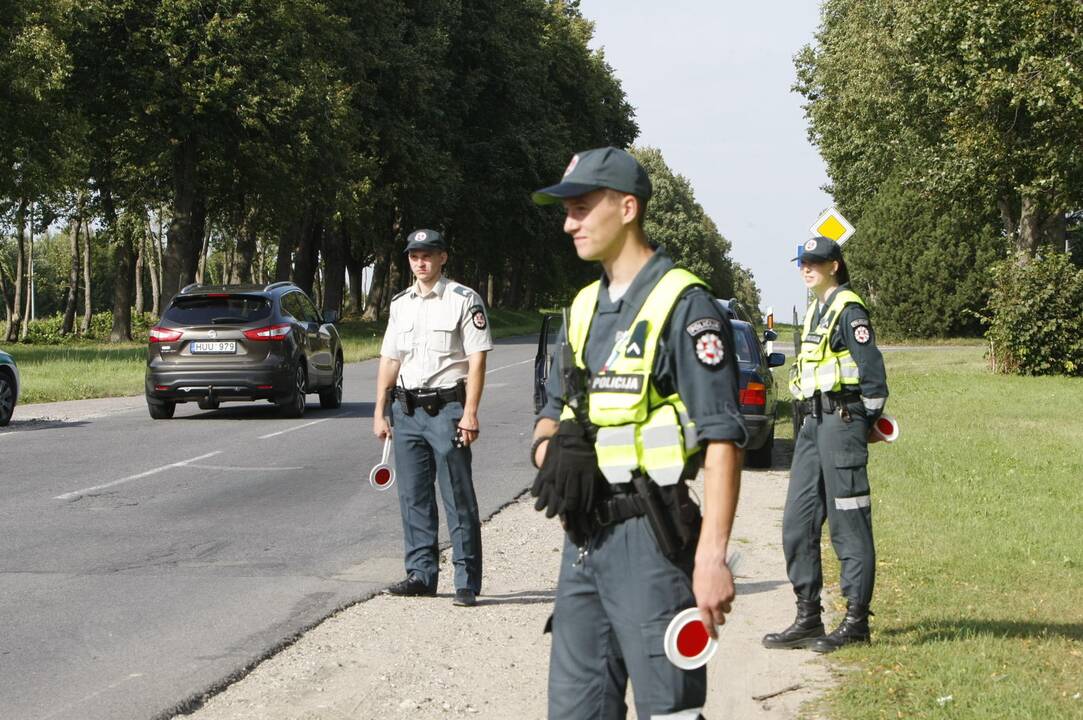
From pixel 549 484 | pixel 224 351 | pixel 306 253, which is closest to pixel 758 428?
pixel 224 351

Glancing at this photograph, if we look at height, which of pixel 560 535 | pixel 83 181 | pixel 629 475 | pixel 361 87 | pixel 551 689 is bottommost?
pixel 560 535

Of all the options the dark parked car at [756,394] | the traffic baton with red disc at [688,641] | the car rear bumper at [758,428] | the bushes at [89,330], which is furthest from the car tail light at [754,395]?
the bushes at [89,330]

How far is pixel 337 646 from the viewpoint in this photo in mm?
6684

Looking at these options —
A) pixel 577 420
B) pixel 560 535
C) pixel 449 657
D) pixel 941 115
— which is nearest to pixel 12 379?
pixel 560 535

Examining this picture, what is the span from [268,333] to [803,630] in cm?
1308

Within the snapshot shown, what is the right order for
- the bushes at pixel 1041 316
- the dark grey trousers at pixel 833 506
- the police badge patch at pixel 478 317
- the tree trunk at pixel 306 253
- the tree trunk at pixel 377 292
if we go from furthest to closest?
the tree trunk at pixel 377 292
the tree trunk at pixel 306 253
the bushes at pixel 1041 316
the police badge patch at pixel 478 317
the dark grey trousers at pixel 833 506

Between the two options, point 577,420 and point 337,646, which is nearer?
point 577,420

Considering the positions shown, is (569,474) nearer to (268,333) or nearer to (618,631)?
(618,631)

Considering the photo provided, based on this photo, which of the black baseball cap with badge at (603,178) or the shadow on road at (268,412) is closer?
the black baseball cap with badge at (603,178)

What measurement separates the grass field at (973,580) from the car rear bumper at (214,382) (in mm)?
6763

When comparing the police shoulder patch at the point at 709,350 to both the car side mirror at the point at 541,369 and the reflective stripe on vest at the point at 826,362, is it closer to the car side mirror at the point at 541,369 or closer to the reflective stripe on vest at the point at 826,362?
the reflective stripe on vest at the point at 826,362

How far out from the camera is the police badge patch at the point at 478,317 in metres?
7.79

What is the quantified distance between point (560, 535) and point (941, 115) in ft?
99.0

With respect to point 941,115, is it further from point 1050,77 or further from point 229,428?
point 229,428
